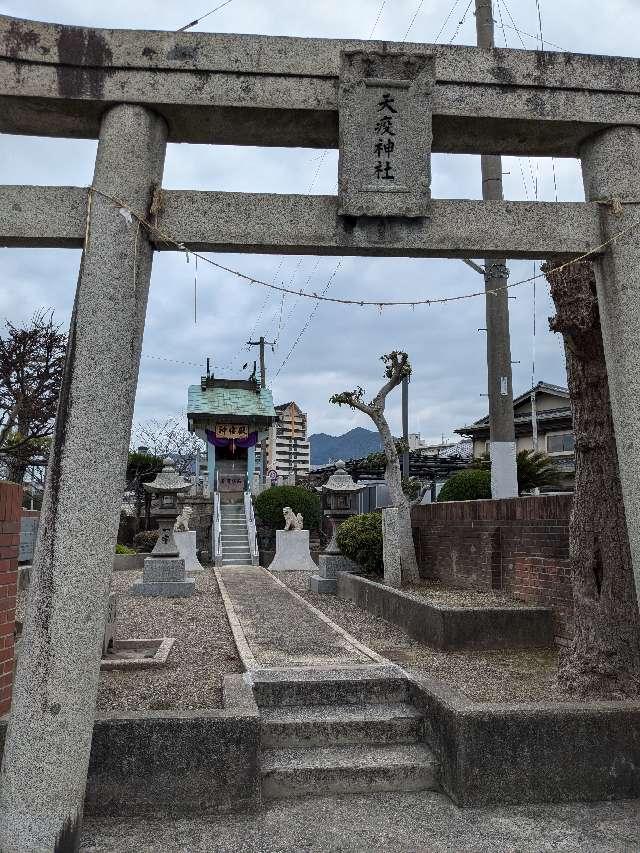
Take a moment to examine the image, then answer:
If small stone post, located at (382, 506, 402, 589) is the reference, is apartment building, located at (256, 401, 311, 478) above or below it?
above

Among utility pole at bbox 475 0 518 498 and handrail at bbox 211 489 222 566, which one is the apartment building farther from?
utility pole at bbox 475 0 518 498

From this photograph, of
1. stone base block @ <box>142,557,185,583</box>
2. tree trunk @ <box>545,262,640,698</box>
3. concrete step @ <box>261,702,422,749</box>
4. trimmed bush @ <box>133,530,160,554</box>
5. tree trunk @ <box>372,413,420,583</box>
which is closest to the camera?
concrete step @ <box>261,702,422,749</box>

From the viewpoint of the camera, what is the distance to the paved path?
6.60 metres

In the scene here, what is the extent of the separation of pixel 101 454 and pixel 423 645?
5.14 metres

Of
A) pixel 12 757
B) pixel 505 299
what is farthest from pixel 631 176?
pixel 505 299

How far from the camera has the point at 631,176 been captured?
14.1 feet

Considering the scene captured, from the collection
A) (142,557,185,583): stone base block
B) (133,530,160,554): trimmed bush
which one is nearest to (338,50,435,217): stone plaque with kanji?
(142,557,185,583): stone base block

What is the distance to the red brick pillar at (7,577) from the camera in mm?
4180

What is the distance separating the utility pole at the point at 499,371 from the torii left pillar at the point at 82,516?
24.5 feet

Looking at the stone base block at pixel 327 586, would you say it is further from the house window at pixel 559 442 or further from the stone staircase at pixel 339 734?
the house window at pixel 559 442

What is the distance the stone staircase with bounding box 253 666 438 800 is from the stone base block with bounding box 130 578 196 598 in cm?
737

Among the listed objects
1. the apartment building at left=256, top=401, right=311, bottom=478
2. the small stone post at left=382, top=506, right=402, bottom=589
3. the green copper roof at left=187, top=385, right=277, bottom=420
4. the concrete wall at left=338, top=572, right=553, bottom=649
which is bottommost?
the concrete wall at left=338, top=572, right=553, bottom=649

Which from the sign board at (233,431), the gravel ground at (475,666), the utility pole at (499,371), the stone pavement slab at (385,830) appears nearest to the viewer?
the stone pavement slab at (385,830)

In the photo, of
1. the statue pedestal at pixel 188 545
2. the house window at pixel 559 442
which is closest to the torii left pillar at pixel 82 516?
the statue pedestal at pixel 188 545
